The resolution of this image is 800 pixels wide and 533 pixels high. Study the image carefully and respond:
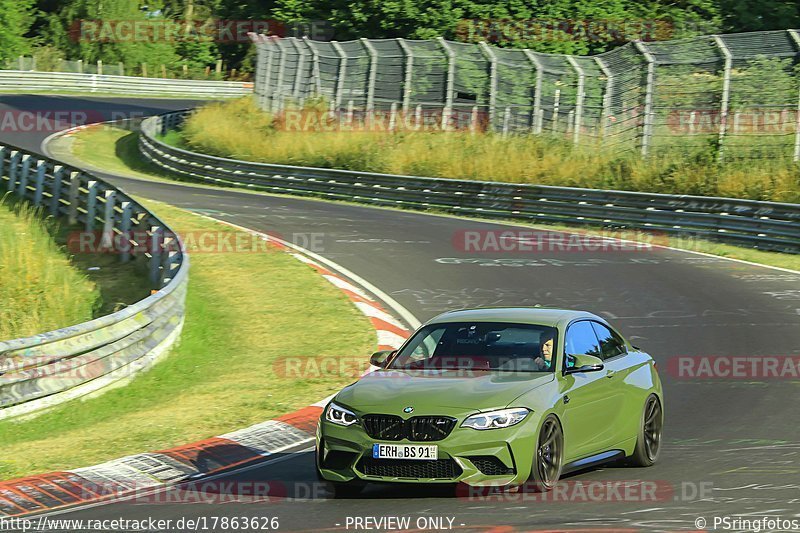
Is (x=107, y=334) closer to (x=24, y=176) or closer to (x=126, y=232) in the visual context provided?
(x=126, y=232)

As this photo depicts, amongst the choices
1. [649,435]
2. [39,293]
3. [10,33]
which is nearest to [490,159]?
[39,293]

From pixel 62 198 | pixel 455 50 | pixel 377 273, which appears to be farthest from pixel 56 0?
pixel 377 273

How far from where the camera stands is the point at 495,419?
8484 millimetres

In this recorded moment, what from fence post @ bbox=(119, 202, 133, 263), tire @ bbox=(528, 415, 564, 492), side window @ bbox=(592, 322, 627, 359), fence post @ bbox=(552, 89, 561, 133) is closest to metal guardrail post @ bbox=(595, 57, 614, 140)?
fence post @ bbox=(552, 89, 561, 133)

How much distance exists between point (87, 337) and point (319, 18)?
50438mm

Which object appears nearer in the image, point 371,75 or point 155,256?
point 155,256

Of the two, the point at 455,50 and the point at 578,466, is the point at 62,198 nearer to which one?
the point at 455,50

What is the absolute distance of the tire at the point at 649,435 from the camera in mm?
10000

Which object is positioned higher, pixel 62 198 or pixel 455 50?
pixel 455 50

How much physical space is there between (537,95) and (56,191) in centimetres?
1480

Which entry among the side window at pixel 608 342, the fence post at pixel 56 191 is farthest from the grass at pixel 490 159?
the side window at pixel 608 342

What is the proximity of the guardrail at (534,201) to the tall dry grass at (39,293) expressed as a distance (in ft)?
39.7

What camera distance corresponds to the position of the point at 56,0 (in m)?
82.6

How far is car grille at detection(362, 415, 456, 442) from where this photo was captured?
8461mm
